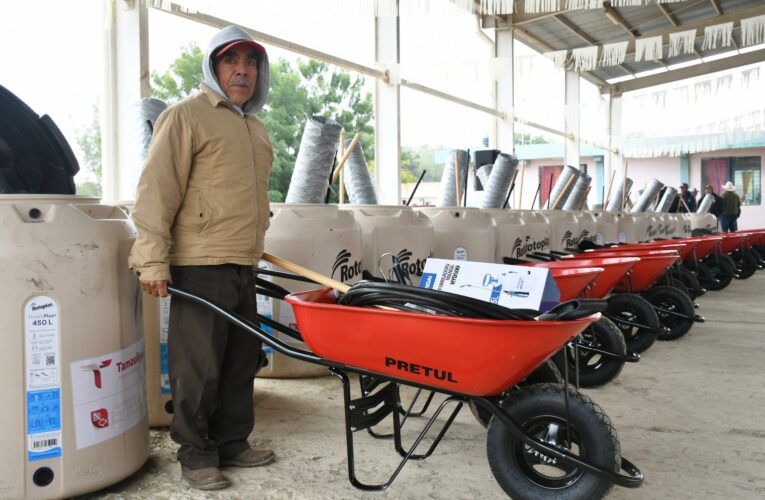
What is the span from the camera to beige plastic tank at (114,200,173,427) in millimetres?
2865

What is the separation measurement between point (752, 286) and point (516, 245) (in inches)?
193

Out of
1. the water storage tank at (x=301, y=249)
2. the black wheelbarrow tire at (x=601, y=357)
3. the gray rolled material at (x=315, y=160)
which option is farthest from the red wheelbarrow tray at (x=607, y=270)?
the gray rolled material at (x=315, y=160)

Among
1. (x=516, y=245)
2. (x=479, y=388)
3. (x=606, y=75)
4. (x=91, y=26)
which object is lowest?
(x=479, y=388)

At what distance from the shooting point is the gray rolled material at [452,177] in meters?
6.00

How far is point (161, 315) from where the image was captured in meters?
2.86

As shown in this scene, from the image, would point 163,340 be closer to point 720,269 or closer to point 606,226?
point 606,226

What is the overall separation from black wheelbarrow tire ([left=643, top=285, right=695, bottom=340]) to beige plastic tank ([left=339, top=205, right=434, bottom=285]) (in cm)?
189

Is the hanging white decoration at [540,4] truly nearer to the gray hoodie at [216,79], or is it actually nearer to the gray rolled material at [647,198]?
the gray rolled material at [647,198]

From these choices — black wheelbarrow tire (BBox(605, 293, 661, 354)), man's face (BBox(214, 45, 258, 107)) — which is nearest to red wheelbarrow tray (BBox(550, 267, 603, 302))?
black wheelbarrow tire (BBox(605, 293, 661, 354))

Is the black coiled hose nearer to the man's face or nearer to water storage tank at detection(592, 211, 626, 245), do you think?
the man's face

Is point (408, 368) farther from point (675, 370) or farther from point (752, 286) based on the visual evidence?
point (752, 286)

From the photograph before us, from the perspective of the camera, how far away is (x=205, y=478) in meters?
2.30

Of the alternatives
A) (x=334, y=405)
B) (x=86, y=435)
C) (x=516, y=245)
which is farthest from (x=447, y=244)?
(x=86, y=435)

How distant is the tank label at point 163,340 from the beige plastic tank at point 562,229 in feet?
16.1
